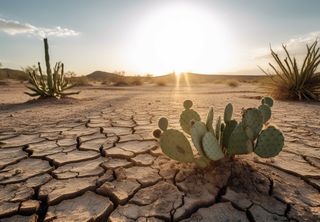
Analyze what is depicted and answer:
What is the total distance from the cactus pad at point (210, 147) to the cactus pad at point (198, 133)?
0.04 m

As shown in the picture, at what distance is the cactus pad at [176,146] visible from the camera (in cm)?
170

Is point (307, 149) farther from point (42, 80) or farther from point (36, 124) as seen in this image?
point (42, 80)

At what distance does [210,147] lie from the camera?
61.5 inches

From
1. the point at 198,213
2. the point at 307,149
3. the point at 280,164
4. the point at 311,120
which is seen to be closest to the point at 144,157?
the point at 198,213

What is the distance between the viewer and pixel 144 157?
2.22 metres

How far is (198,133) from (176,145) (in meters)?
0.22

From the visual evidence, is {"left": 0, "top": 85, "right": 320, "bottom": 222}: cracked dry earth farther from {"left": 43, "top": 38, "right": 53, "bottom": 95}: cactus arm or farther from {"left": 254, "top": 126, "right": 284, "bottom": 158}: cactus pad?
{"left": 43, "top": 38, "right": 53, "bottom": 95}: cactus arm

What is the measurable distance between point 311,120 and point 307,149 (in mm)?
1542

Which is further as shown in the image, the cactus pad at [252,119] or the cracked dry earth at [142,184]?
the cactus pad at [252,119]

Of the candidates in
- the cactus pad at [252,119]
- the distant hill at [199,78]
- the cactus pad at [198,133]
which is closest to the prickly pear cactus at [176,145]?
the cactus pad at [198,133]

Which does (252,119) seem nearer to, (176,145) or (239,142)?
(239,142)

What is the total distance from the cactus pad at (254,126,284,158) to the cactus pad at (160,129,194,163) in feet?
1.40

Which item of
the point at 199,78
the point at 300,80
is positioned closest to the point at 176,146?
the point at 300,80

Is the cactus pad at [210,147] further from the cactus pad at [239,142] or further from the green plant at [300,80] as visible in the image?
the green plant at [300,80]
